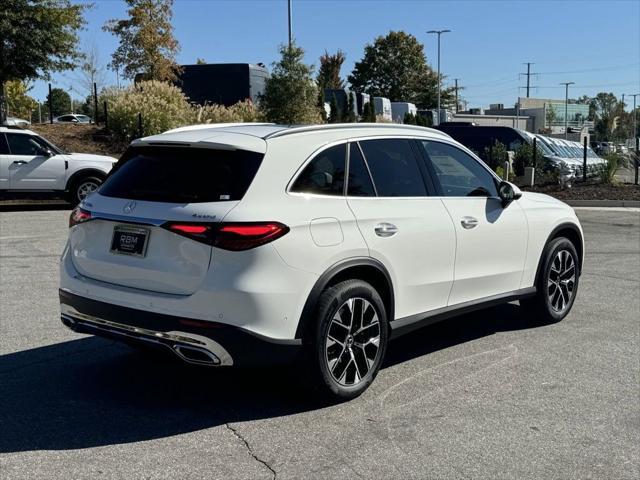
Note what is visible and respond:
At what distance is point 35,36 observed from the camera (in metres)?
21.4

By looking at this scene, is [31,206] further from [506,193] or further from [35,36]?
[506,193]

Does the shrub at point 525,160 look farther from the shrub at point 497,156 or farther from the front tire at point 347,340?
the front tire at point 347,340

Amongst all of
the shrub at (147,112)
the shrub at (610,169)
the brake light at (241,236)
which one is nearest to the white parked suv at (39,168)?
the shrub at (147,112)

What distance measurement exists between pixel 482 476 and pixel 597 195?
1824cm

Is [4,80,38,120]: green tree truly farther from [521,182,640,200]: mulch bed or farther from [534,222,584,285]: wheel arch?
[534,222,584,285]: wheel arch

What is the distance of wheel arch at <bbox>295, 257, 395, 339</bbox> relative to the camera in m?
4.35

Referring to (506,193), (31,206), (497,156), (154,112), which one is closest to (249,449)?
(506,193)

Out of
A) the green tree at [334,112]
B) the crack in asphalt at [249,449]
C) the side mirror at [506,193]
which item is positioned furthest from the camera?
the green tree at [334,112]

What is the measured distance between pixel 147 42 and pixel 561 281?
2632cm

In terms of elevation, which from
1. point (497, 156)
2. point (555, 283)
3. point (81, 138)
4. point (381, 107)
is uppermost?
point (381, 107)

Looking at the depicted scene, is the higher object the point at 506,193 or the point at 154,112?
the point at 154,112

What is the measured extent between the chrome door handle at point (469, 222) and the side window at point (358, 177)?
0.94 meters

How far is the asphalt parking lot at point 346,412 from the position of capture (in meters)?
3.83

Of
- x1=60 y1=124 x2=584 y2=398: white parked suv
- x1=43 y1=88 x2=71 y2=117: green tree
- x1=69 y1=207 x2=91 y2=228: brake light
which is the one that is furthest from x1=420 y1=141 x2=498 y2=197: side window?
x1=43 y1=88 x2=71 y2=117: green tree
